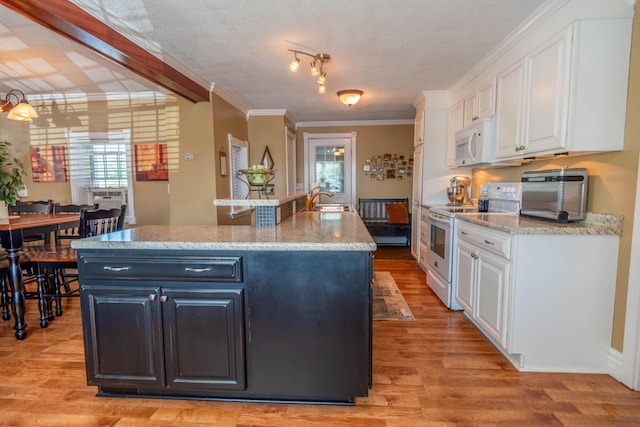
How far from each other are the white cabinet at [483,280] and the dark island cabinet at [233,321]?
3.45 ft

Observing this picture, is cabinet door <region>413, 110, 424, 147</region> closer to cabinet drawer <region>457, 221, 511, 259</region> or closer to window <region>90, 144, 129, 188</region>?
cabinet drawer <region>457, 221, 511, 259</region>

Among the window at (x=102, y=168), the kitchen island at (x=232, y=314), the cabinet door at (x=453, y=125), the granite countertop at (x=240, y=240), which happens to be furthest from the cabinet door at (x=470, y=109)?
the window at (x=102, y=168)

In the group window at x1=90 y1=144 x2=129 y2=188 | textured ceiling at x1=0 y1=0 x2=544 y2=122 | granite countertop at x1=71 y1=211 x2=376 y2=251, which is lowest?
granite countertop at x1=71 y1=211 x2=376 y2=251

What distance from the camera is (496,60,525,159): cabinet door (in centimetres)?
245

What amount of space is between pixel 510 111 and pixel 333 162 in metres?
4.04

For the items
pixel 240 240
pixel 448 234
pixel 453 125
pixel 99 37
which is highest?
pixel 99 37

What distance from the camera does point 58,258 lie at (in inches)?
100.0

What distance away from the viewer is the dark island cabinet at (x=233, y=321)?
1.60 m

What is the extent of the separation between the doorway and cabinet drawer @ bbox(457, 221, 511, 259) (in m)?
3.72

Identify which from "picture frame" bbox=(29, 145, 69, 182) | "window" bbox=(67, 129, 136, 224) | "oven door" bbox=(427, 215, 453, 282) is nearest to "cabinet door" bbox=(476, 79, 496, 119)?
"oven door" bbox=(427, 215, 453, 282)

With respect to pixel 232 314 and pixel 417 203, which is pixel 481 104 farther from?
pixel 232 314

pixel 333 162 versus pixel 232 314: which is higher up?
pixel 333 162

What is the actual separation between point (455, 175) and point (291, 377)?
11.6ft

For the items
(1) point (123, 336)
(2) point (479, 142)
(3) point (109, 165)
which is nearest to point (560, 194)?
(2) point (479, 142)
